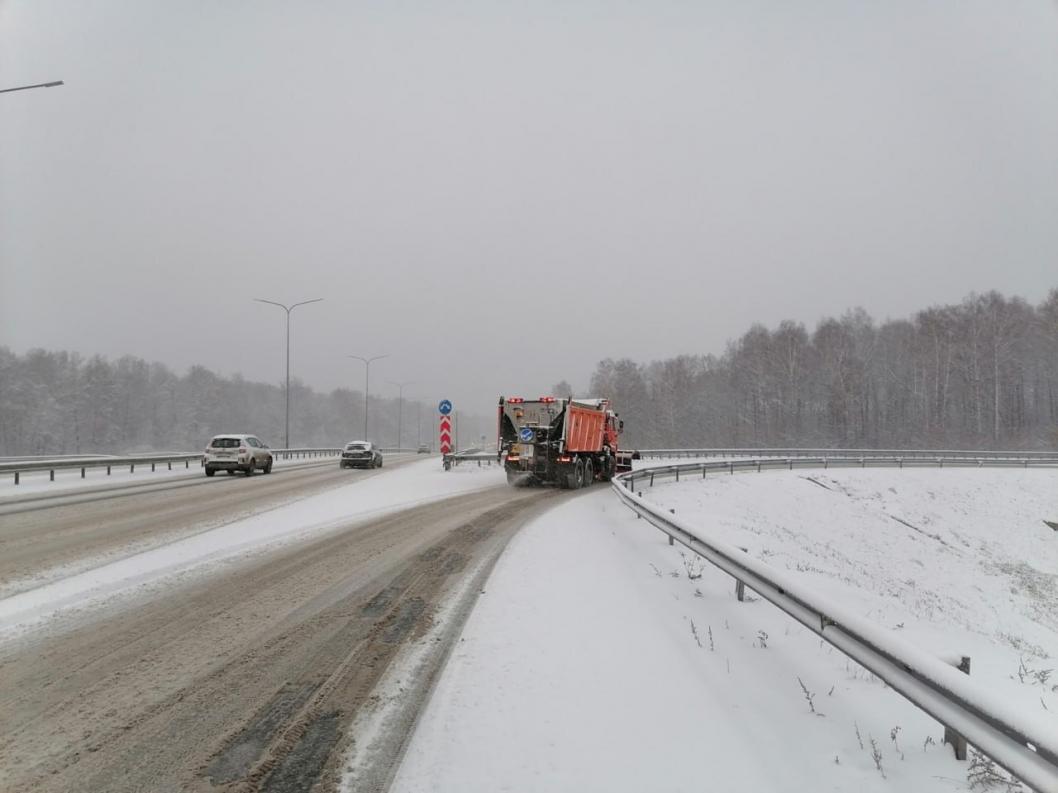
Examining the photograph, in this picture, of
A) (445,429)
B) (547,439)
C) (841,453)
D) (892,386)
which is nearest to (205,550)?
(547,439)

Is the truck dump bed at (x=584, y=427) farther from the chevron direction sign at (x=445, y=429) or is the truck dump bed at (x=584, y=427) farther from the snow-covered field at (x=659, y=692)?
the snow-covered field at (x=659, y=692)

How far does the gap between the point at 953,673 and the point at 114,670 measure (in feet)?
18.1

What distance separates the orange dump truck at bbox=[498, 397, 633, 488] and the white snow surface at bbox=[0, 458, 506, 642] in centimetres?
216

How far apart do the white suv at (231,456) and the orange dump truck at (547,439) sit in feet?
37.7

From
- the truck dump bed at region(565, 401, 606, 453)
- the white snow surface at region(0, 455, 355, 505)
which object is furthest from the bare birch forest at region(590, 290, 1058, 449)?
the white snow surface at region(0, 455, 355, 505)

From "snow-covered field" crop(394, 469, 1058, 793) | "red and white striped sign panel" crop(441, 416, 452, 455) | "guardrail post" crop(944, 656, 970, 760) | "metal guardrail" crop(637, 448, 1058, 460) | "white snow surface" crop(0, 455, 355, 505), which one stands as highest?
"red and white striped sign panel" crop(441, 416, 452, 455)

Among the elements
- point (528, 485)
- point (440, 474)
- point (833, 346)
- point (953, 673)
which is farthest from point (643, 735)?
point (833, 346)

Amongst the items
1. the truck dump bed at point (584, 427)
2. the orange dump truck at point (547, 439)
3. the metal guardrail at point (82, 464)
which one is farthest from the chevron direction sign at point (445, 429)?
Answer: the metal guardrail at point (82, 464)

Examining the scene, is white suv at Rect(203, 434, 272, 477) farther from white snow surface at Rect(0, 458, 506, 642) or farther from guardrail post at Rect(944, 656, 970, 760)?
guardrail post at Rect(944, 656, 970, 760)

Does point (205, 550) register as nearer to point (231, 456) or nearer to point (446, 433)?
point (231, 456)

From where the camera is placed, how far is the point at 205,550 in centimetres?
895

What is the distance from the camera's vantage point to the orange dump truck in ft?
64.4

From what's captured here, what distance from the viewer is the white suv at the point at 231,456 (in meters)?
23.7

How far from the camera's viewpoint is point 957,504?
2881 cm
